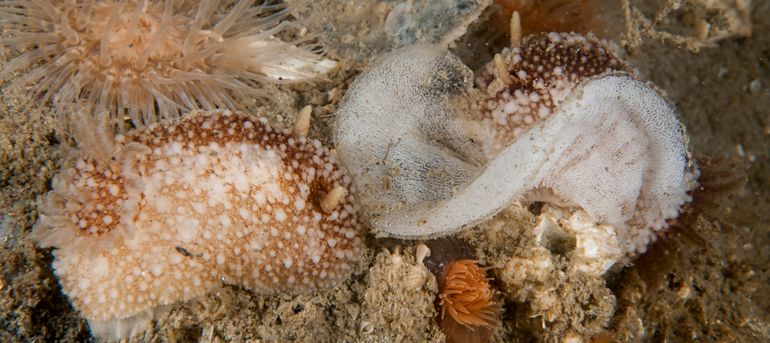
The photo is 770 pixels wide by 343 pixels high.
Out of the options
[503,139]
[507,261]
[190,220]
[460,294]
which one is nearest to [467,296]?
[460,294]

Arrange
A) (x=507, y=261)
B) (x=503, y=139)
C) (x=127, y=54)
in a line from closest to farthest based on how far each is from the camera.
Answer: (x=127, y=54)
(x=507, y=261)
(x=503, y=139)

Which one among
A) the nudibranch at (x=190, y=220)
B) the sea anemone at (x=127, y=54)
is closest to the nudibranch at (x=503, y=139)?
the nudibranch at (x=190, y=220)

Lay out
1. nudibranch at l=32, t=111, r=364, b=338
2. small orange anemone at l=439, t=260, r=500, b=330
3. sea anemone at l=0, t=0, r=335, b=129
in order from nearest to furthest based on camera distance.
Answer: nudibranch at l=32, t=111, r=364, b=338 → sea anemone at l=0, t=0, r=335, b=129 → small orange anemone at l=439, t=260, r=500, b=330

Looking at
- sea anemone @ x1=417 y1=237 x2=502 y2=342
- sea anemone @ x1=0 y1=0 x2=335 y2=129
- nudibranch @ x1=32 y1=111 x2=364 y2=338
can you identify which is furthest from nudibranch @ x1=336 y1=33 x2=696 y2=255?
sea anemone @ x1=0 y1=0 x2=335 y2=129

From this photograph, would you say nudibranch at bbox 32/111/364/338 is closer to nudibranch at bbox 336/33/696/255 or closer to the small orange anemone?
nudibranch at bbox 336/33/696/255

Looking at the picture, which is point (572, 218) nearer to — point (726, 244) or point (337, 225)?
point (337, 225)

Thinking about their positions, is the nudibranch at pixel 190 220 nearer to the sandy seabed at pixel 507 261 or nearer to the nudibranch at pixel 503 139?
the sandy seabed at pixel 507 261

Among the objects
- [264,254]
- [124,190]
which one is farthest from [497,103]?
[124,190]

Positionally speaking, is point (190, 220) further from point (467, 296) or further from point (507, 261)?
point (507, 261)
